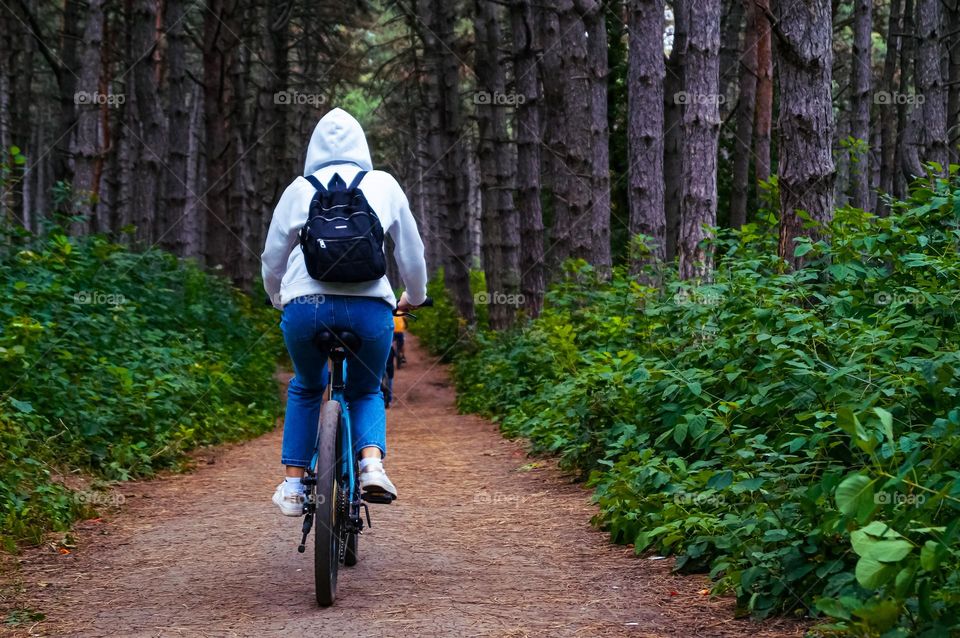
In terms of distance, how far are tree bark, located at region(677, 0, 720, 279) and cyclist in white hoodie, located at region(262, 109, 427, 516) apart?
5.96m

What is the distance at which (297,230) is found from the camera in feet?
15.5

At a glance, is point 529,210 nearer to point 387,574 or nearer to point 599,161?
point 599,161

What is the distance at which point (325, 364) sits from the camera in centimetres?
493

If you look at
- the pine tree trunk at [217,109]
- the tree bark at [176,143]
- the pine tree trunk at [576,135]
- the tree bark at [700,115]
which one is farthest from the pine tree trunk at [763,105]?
the tree bark at [176,143]

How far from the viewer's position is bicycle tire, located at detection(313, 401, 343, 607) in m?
4.36

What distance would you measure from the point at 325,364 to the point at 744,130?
1675 centimetres

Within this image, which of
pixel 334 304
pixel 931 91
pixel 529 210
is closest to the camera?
pixel 334 304

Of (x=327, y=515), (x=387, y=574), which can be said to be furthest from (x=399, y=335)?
(x=327, y=515)

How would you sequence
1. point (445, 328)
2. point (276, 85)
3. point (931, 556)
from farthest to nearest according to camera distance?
1. point (445, 328)
2. point (276, 85)
3. point (931, 556)

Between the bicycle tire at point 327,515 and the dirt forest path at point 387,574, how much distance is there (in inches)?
5.5

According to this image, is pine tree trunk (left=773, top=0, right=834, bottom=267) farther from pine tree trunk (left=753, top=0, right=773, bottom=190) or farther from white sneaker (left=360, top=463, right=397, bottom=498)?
pine tree trunk (left=753, top=0, right=773, bottom=190)

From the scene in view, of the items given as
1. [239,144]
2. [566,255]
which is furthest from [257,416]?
[239,144]

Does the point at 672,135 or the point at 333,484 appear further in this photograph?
the point at 672,135

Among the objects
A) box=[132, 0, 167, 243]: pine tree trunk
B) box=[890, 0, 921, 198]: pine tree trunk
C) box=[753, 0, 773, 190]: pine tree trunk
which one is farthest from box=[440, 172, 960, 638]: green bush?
box=[753, 0, 773, 190]: pine tree trunk
